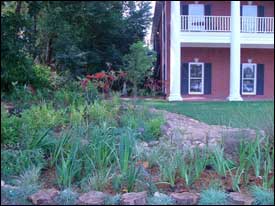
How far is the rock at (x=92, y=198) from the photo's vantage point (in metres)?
4.64

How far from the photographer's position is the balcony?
69.7 feet

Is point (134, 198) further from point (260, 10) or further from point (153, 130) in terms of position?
point (260, 10)

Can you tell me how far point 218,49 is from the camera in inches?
918

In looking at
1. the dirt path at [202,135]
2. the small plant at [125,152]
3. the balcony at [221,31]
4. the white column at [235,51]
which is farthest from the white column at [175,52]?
the small plant at [125,152]

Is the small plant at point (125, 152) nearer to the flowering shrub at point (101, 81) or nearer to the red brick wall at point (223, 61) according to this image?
the flowering shrub at point (101, 81)

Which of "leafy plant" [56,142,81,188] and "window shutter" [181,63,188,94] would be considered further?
"window shutter" [181,63,188,94]

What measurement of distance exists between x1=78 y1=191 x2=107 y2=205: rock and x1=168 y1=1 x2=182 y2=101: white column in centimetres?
1493

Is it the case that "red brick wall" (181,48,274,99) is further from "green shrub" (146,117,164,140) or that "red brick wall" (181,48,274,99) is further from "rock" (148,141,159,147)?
"rock" (148,141,159,147)

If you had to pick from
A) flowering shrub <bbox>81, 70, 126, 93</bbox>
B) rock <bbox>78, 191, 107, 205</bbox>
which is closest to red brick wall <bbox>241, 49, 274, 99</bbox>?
flowering shrub <bbox>81, 70, 126, 93</bbox>

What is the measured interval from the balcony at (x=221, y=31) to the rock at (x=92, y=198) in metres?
16.9

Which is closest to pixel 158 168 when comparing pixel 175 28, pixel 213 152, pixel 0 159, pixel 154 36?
pixel 213 152

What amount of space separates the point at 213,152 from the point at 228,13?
18.9 metres

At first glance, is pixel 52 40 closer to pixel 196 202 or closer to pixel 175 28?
pixel 175 28

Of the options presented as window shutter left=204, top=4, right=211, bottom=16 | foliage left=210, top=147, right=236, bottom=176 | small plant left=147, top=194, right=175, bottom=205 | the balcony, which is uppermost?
window shutter left=204, top=4, right=211, bottom=16
